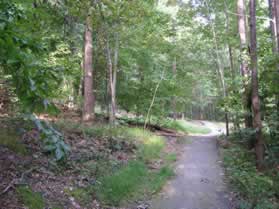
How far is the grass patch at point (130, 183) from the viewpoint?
511cm

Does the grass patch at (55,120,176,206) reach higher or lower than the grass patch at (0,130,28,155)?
lower

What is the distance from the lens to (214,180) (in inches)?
273

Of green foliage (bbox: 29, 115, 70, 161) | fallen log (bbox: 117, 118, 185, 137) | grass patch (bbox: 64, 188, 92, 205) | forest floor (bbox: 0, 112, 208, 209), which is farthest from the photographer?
fallen log (bbox: 117, 118, 185, 137)

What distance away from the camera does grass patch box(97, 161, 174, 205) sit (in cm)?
511

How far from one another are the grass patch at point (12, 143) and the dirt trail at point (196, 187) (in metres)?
2.74

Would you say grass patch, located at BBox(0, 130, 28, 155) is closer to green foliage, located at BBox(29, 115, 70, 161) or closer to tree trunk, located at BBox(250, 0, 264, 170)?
green foliage, located at BBox(29, 115, 70, 161)

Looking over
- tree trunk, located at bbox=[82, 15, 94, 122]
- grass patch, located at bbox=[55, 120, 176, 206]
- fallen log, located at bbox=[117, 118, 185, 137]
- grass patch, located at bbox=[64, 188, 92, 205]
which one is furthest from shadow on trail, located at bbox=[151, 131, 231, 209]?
→ fallen log, located at bbox=[117, 118, 185, 137]

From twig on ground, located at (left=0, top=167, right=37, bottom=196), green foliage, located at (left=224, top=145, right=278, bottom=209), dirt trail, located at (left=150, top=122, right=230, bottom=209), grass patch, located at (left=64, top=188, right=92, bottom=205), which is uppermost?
twig on ground, located at (left=0, top=167, right=37, bottom=196)

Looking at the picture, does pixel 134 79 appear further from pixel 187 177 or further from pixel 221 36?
pixel 187 177

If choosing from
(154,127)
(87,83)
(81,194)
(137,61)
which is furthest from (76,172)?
(154,127)

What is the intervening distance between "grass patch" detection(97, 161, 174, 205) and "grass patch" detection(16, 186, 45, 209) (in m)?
1.26

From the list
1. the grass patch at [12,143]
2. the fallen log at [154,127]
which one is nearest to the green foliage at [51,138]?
the grass patch at [12,143]

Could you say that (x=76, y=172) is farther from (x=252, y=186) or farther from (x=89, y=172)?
(x=252, y=186)

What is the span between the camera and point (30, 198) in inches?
151
